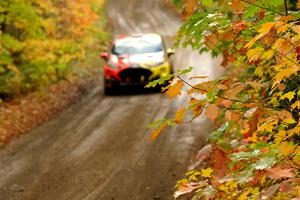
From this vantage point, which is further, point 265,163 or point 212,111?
point 212,111

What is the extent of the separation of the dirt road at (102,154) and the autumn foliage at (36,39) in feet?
6.03

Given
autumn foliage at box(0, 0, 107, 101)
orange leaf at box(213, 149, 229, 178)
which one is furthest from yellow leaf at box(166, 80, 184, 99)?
autumn foliage at box(0, 0, 107, 101)

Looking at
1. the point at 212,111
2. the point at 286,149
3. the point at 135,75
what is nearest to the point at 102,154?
the point at 135,75

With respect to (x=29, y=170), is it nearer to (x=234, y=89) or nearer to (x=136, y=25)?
(x=234, y=89)

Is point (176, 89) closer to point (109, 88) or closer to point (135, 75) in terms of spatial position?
point (135, 75)

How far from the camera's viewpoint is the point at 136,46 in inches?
676

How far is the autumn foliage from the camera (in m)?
13.7

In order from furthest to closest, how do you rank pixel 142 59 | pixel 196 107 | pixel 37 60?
pixel 142 59, pixel 37 60, pixel 196 107

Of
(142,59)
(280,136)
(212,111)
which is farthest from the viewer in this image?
(142,59)

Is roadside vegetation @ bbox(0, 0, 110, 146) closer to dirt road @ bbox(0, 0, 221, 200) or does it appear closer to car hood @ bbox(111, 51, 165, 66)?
dirt road @ bbox(0, 0, 221, 200)

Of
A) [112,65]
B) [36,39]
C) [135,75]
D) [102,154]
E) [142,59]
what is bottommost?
[102,154]

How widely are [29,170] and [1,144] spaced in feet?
7.49

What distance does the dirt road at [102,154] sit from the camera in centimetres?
819

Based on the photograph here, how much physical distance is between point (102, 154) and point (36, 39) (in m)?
5.85
